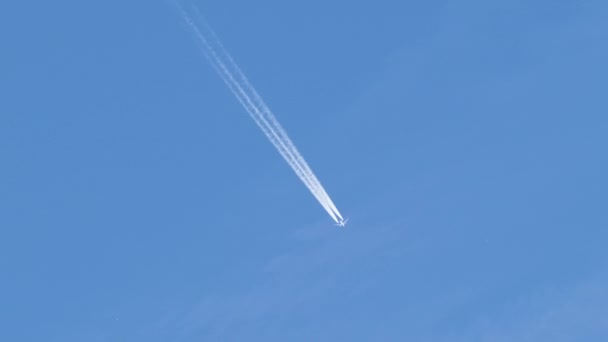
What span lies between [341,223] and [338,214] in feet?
3.71

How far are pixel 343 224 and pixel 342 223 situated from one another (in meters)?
0.21

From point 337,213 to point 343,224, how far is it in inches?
60.3

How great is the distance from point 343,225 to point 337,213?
166 cm

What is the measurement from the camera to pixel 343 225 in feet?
136

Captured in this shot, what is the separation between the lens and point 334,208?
41.2 meters

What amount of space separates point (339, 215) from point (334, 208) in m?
1.04

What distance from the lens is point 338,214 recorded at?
41375mm

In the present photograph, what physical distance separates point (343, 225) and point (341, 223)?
1.37 feet

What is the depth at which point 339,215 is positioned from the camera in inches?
1628

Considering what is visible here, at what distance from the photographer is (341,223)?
41.4 metres

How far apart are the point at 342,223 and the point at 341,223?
0.13 meters

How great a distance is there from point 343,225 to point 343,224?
0.14m

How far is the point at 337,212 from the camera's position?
41.2 m
